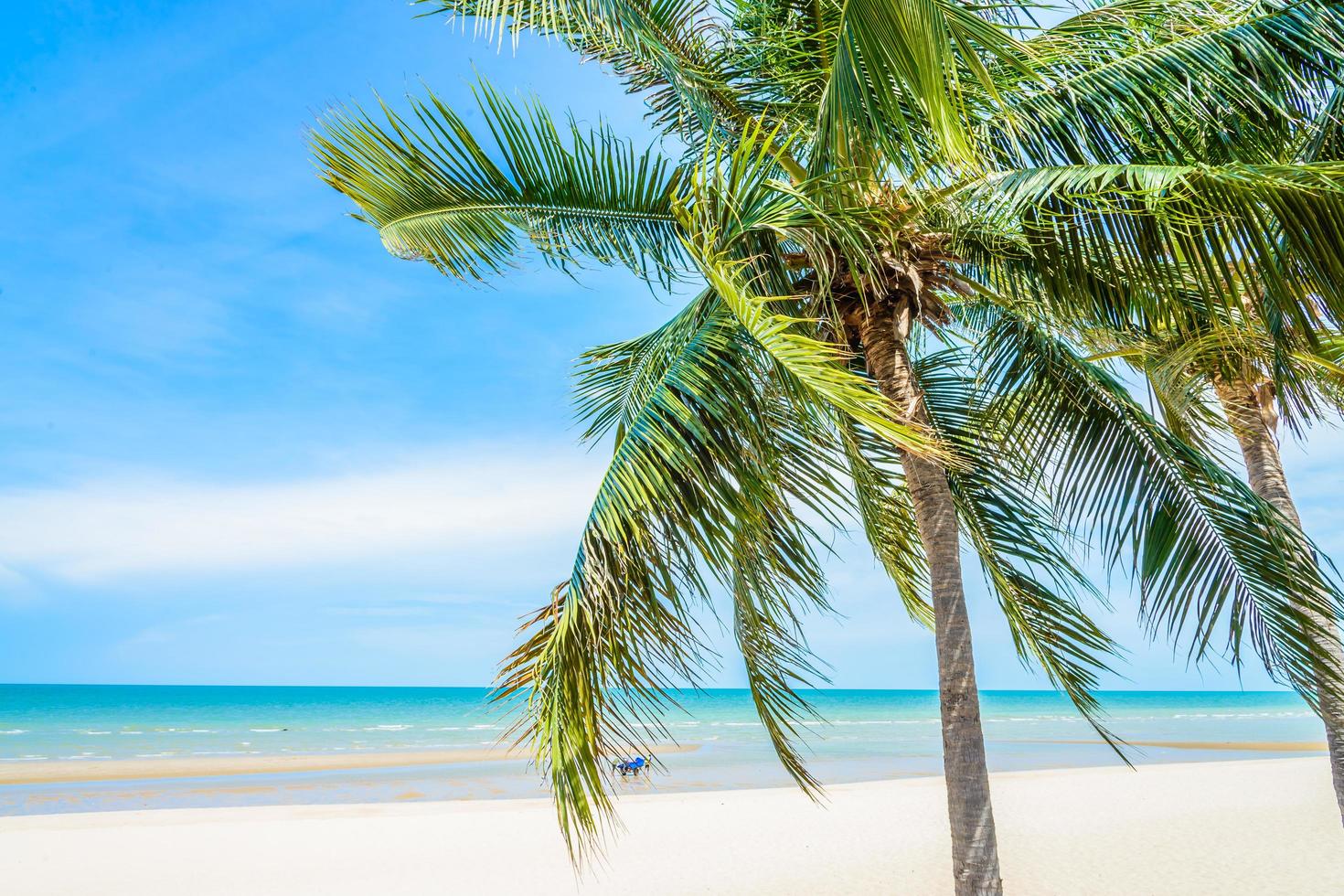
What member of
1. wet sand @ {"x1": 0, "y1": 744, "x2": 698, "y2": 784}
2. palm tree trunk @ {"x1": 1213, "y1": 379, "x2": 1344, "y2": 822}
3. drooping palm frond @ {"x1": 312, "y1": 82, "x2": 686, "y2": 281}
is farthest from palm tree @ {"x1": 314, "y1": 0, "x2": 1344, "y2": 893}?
wet sand @ {"x1": 0, "y1": 744, "x2": 698, "y2": 784}

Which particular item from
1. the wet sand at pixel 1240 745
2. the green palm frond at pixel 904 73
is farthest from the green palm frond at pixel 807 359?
the wet sand at pixel 1240 745

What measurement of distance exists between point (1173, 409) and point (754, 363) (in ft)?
9.45

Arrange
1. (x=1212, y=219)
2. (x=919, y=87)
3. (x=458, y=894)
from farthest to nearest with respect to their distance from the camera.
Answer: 1. (x=458, y=894)
2. (x=1212, y=219)
3. (x=919, y=87)

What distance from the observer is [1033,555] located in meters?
4.91

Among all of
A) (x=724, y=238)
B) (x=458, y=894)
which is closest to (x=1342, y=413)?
(x=724, y=238)

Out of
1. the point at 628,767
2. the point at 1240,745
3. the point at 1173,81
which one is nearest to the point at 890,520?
the point at 1173,81

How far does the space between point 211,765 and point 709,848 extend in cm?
1556

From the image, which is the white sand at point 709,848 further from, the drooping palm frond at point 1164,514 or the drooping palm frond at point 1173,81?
the drooping palm frond at point 1173,81

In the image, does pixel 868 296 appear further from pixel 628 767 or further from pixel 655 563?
pixel 628 767

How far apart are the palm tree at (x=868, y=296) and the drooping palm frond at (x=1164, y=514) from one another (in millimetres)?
14

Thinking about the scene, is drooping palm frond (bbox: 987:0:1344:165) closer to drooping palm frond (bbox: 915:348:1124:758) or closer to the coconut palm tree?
the coconut palm tree

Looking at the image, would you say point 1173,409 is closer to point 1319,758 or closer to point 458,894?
point 458,894

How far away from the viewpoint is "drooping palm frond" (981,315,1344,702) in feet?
13.3

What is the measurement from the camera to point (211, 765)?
20391mm
